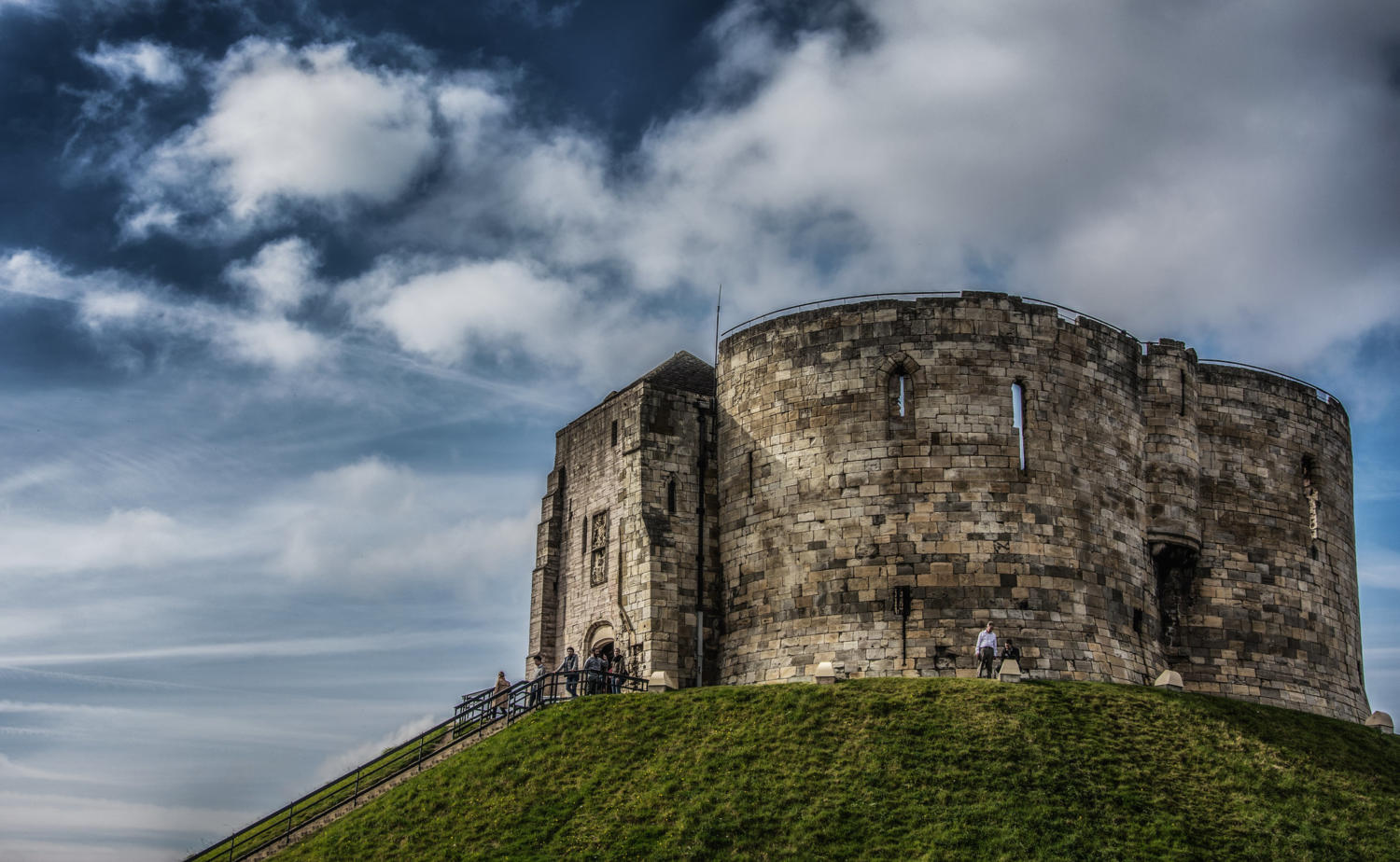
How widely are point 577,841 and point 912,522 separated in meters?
11.0

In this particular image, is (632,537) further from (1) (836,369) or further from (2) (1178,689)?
(2) (1178,689)

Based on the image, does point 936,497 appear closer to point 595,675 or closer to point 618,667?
point 618,667

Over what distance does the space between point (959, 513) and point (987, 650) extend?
3.50 metres

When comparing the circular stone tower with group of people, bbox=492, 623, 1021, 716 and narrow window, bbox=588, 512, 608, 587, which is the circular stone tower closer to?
group of people, bbox=492, 623, 1021, 716

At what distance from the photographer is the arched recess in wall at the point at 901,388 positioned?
30438mm

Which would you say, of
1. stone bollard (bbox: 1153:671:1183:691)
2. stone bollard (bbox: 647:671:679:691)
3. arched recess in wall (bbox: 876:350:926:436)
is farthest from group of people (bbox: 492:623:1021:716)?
arched recess in wall (bbox: 876:350:926:436)

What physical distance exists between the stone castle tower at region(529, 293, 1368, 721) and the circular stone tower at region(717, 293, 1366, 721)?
6cm

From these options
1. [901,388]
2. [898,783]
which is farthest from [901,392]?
[898,783]

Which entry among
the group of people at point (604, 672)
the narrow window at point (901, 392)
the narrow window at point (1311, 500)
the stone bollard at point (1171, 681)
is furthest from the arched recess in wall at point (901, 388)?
the narrow window at point (1311, 500)

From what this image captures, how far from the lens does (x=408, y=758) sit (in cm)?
2967

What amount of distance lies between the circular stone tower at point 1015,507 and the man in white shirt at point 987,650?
3.55 ft

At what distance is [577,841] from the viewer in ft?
72.7

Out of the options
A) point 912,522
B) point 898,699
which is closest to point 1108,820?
point 898,699

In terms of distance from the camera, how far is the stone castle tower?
29.4 m
